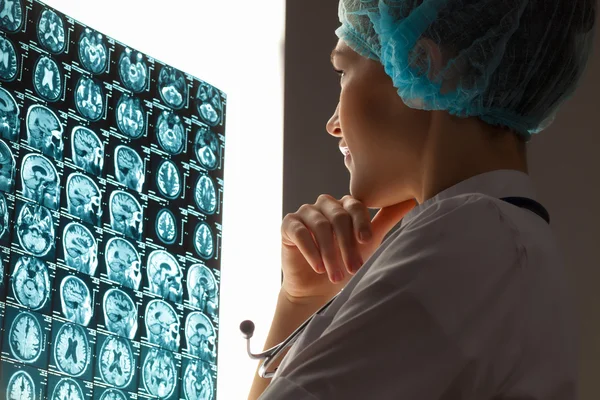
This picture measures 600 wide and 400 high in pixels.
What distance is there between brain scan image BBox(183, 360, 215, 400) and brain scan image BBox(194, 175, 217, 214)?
340 millimetres

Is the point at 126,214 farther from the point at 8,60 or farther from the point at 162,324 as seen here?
the point at 8,60

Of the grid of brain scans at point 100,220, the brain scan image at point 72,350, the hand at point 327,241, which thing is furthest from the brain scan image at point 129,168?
the hand at point 327,241

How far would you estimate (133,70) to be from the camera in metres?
2.12

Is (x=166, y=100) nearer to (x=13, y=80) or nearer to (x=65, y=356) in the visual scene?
(x=13, y=80)

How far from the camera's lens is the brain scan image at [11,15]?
1885mm

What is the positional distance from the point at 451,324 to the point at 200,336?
4.17 ft

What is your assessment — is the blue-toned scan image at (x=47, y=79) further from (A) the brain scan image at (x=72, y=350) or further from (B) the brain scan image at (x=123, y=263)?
(A) the brain scan image at (x=72, y=350)

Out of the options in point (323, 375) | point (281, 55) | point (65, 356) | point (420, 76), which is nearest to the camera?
point (323, 375)

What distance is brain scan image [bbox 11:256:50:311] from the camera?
1741 millimetres

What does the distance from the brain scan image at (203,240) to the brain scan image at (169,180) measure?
0.29ft

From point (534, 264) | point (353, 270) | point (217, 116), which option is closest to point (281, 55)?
point (217, 116)

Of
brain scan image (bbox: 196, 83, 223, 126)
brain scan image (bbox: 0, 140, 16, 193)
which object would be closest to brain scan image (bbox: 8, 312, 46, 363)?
brain scan image (bbox: 0, 140, 16, 193)

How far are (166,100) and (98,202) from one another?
0.34 metres

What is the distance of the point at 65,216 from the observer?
187 cm
